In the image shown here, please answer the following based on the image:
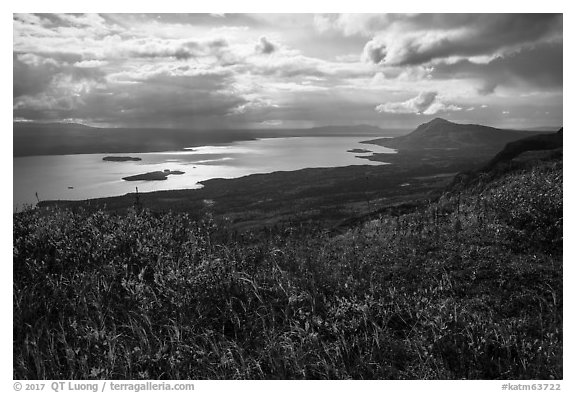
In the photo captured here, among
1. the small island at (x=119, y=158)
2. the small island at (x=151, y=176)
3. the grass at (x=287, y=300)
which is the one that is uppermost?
the small island at (x=119, y=158)

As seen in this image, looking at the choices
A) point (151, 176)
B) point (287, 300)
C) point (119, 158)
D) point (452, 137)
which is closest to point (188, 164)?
point (151, 176)

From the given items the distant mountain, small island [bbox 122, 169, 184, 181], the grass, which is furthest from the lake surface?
the grass

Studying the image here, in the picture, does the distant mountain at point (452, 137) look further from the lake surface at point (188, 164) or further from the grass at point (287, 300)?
the grass at point (287, 300)

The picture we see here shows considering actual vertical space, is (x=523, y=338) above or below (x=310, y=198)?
below

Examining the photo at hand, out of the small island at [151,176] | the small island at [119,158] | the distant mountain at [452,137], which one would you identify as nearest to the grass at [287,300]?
the small island at [151,176]

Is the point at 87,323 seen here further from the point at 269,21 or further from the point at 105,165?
the point at 269,21
